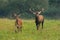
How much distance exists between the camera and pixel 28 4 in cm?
7350

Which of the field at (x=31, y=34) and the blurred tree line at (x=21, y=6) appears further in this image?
the blurred tree line at (x=21, y=6)

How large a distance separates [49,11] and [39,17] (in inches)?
2088

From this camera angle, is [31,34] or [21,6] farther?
[21,6]

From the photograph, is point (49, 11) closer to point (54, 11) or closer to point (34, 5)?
point (54, 11)

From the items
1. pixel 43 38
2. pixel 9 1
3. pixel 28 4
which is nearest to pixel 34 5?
pixel 28 4

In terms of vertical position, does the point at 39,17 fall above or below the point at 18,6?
above

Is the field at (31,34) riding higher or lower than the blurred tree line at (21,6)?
higher

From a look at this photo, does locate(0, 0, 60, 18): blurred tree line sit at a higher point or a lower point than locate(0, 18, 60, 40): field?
lower

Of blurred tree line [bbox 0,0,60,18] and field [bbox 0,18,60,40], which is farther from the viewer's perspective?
blurred tree line [bbox 0,0,60,18]

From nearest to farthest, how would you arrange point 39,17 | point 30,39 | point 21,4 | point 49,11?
point 30,39 < point 39,17 < point 21,4 < point 49,11

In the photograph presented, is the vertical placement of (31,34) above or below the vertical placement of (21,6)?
above

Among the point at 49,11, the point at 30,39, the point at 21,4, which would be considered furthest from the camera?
the point at 49,11

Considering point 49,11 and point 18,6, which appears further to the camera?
point 49,11

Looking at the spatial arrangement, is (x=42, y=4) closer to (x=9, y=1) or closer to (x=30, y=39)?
(x=9, y=1)
